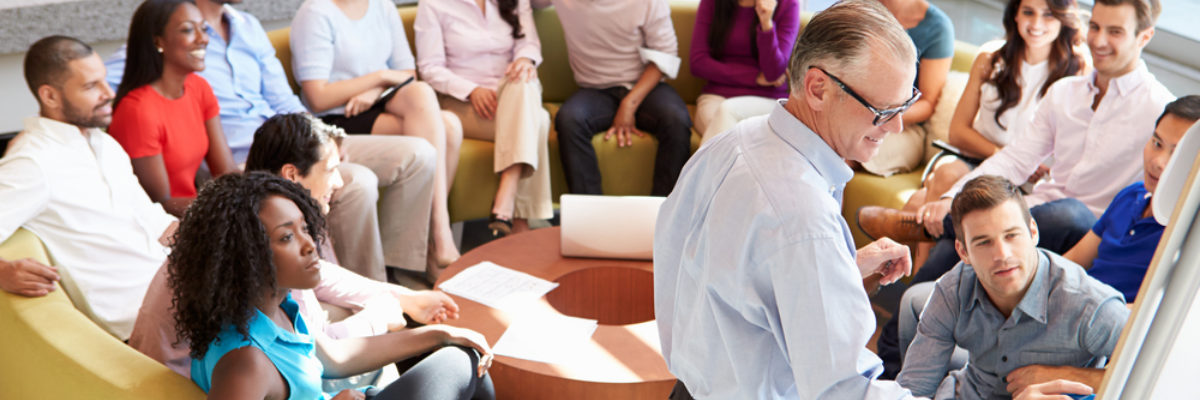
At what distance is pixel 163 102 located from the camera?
297 cm

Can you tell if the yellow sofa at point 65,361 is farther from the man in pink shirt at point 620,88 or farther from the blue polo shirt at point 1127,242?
the blue polo shirt at point 1127,242

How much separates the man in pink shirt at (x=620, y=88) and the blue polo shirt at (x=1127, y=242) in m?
1.66

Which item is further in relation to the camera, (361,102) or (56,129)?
(361,102)

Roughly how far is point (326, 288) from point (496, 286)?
45 centimetres

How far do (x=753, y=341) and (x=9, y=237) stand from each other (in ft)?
6.18

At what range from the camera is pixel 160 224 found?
107 inches

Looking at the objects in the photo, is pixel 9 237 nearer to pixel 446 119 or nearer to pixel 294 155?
pixel 294 155

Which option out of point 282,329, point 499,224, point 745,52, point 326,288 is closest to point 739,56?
point 745,52

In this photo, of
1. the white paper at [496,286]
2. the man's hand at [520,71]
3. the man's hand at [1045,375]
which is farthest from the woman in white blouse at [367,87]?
the man's hand at [1045,375]

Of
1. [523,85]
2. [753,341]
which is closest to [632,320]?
[523,85]

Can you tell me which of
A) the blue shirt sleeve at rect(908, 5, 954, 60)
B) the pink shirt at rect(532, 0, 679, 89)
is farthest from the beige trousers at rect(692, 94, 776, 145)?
the blue shirt sleeve at rect(908, 5, 954, 60)

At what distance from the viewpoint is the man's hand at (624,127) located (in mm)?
3869

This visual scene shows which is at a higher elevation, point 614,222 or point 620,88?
point 614,222

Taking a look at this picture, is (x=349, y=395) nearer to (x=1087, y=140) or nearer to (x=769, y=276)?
(x=769, y=276)
